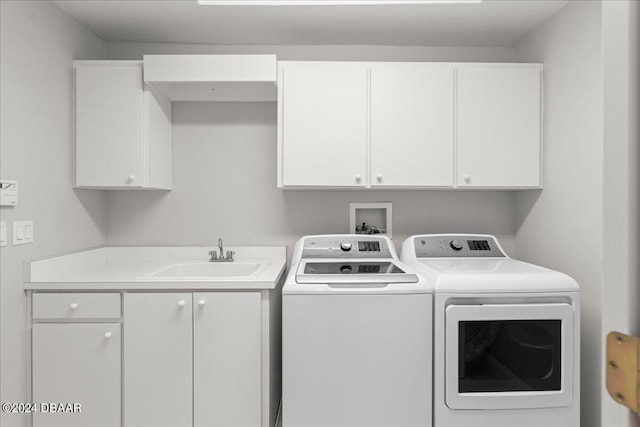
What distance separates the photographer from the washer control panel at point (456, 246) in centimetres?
236

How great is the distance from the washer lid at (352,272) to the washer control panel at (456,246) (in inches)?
10.9

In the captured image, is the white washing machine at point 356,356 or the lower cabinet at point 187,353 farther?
the lower cabinet at point 187,353

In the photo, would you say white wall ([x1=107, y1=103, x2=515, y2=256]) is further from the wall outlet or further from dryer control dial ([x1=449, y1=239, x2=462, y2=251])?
the wall outlet

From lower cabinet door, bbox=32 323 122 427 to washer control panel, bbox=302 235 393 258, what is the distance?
43.9 inches

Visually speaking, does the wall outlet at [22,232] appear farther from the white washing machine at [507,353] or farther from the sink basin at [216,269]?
the white washing machine at [507,353]

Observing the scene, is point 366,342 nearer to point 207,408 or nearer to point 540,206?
point 207,408

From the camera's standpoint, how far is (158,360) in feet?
6.24

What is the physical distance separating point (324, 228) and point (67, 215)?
1.50 meters

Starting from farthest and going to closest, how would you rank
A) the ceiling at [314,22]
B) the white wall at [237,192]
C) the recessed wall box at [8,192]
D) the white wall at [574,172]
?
the white wall at [237,192] → the ceiling at [314,22] → the white wall at [574,172] → the recessed wall box at [8,192]

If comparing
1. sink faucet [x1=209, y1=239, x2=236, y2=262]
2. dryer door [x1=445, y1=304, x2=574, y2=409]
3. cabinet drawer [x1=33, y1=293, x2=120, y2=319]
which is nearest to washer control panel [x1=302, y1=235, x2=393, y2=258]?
sink faucet [x1=209, y1=239, x2=236, y2=262]

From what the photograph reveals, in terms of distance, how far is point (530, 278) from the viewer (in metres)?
1.78

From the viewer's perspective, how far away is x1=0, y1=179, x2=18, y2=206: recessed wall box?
67.6 inches

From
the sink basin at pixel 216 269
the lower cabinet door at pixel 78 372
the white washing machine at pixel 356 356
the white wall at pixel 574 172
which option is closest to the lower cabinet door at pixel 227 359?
the white washing machine at pixel 356 356

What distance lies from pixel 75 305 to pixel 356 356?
1.36m
